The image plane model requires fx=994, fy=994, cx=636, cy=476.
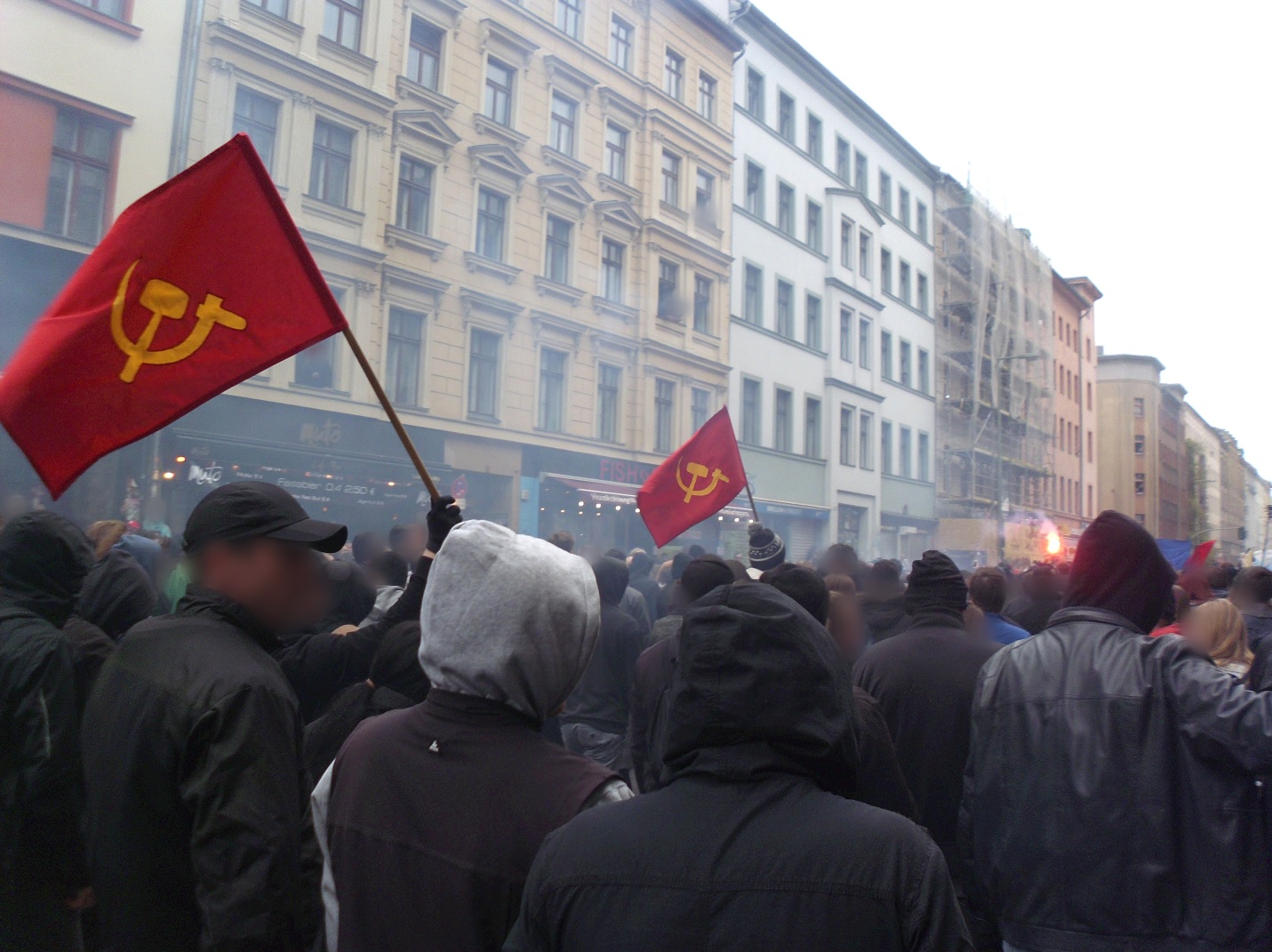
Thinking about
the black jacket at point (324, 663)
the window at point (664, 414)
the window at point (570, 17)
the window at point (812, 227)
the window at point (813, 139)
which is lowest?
the black jacket at point (324, 663)

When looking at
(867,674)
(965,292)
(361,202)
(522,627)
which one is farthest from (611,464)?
(965,292)

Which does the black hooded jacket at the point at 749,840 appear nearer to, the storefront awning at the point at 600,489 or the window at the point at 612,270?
the storefront awning at the point at 600,489

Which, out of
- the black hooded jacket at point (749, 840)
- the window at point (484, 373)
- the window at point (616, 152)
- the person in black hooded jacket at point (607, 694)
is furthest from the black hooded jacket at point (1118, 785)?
the window at point (616, 152)

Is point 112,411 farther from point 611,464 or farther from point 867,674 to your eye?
point 611,464

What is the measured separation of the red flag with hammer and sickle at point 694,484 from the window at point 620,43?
58.3ft

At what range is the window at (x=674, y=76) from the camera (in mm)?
25000

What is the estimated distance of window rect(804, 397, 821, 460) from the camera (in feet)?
98.3

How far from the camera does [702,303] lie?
26062 millimetres

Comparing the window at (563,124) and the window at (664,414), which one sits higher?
the window at (563,124)

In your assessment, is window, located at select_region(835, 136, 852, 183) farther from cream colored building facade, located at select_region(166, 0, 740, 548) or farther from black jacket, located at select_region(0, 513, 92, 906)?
black jacket, located at select_region(0, 513, 92, 906)

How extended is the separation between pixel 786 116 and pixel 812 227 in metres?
3.44

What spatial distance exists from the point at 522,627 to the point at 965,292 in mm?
42309

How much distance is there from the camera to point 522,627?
1.86 m

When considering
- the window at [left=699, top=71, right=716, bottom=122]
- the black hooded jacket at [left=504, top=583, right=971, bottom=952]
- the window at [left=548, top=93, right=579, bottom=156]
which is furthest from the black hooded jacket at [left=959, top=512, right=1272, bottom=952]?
the window at [left=699, top=71, right=716, bottom=122]
